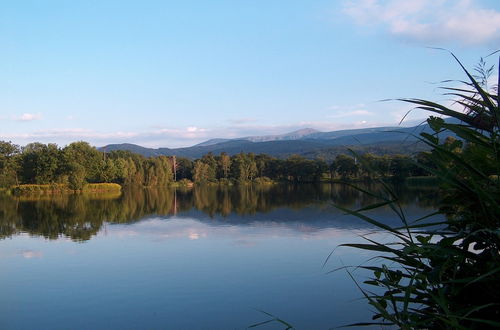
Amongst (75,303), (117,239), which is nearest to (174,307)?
(75,303)

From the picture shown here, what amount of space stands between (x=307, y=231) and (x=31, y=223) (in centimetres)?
1510

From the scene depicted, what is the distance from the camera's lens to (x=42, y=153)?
5341 centimetres

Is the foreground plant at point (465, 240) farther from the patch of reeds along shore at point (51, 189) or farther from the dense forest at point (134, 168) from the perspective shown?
the patch of reeds along shore at point (51, 189)

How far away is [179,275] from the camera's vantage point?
11.8m

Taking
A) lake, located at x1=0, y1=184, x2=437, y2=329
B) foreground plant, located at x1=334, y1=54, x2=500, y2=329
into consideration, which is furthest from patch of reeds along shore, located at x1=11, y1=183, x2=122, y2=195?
foreground plant, located at x1=334, y1=54, x2=500, y2=329

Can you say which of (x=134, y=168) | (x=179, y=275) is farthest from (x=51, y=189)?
(x=179, y=275)

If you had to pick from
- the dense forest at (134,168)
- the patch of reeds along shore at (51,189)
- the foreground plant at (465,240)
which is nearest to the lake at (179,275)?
the foreground plant at (465,240)

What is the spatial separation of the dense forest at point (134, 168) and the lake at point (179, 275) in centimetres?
2474

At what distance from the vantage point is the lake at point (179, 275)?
858cm

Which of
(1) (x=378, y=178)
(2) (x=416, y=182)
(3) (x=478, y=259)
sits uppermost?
(1) (x=378, y=178)

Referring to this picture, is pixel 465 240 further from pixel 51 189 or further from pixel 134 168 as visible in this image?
pixel 134 168

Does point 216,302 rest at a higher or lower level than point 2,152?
lower

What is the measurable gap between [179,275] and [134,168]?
59110 mm

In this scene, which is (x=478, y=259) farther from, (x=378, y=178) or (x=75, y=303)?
(x=75, y=303)
